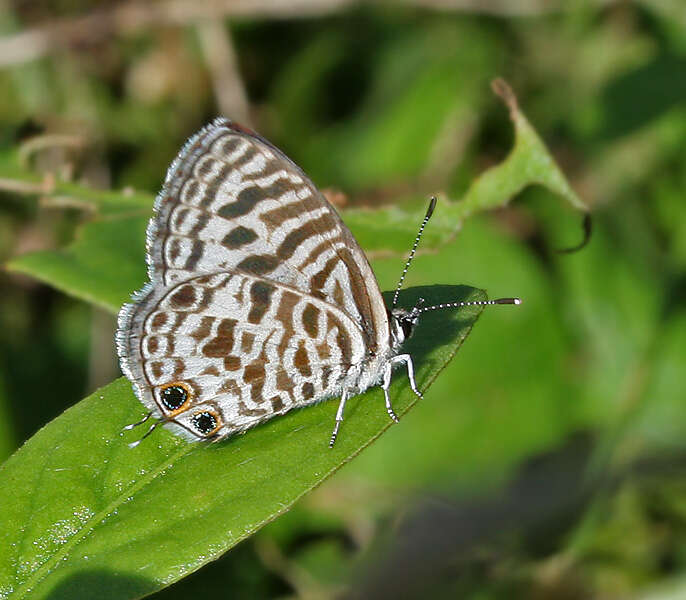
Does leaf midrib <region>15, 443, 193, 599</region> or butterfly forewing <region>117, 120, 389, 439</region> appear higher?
butterfly forewing <region>117, 120, 389, 439</region>

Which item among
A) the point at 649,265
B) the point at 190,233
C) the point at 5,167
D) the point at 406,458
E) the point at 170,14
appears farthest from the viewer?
the point at 170,14

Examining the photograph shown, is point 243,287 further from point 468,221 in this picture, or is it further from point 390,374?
point 468,221

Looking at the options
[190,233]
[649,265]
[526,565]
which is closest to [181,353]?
[190,233]

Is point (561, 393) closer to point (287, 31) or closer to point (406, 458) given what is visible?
point (406, 458)

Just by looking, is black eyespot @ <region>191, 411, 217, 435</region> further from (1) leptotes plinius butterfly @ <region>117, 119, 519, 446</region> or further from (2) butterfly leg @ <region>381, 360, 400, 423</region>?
Answer: (2) butterfly leg @ <region>381, 360, 400, 423</region>

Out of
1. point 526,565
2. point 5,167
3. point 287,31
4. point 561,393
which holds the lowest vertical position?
point 526,565

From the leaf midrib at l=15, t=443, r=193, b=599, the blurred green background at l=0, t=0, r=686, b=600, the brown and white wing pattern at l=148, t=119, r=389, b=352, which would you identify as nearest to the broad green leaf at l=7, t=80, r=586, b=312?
the blurred green background at l=0, t=0, r=686, b=600
